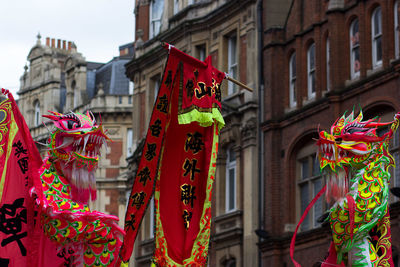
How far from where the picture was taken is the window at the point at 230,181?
4131 centimetres

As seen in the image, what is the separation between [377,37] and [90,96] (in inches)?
1246

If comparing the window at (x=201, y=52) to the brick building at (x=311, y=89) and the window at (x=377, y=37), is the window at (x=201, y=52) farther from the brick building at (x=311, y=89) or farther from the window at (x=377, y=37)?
the window at (x=377, y=37)

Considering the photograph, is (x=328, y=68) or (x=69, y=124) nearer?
(x=69, y=124)

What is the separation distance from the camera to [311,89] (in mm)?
37938

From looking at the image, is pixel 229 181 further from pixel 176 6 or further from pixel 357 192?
pixel 357 192

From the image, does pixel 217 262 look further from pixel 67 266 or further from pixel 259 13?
pixel 67 266

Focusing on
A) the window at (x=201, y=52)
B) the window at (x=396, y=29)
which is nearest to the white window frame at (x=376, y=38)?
the window at (x=396, y=29)

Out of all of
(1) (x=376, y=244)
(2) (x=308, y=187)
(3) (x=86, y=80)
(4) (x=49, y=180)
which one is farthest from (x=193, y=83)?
(3) (x=86, y=80)

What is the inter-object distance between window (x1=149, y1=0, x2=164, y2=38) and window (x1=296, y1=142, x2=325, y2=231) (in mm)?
13208

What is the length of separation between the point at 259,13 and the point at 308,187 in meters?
6.75

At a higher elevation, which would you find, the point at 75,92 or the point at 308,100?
the point at 75,92

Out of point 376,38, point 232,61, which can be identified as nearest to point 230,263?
point 232,61

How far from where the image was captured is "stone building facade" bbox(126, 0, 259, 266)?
39875 millimetres

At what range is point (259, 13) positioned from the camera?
40.7m
